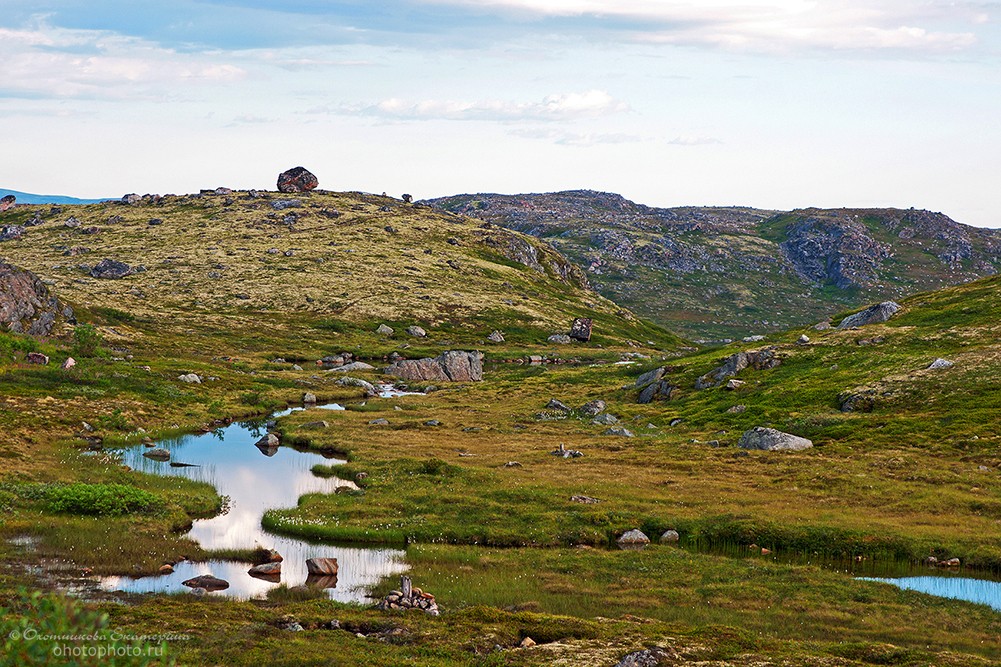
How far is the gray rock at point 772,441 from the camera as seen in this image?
223 feet

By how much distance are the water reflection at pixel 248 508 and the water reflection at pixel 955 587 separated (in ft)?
81.8

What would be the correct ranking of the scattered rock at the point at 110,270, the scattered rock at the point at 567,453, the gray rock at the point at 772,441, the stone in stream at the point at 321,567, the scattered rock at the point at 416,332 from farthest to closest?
the scattered rock at the point at 110,270
the scattered rock at the point at 416,332
the gray rock at the point at 772,441
the scattered rock at the point at 567,453
the stone in stream at the point at 321,567

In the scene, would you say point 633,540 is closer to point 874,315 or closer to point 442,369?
point 874,315

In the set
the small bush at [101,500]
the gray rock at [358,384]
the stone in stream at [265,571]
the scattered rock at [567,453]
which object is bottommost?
the gray rock at [358,384]

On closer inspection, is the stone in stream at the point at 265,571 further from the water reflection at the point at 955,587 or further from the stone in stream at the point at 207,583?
the water reflection at the point at 955,587

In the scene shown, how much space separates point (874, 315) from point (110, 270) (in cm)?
16802

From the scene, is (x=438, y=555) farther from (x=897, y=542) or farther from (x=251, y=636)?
(x=897, y=542)

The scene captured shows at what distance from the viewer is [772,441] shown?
6875 cm

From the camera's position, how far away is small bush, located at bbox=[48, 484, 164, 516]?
43.3m

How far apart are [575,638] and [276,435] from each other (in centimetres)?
5182


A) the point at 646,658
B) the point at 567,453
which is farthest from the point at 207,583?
the point at 567,453

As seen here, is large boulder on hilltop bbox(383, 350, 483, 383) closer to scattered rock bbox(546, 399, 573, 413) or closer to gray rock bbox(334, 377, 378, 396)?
gray rock bbox(334, 377, 378, 396)

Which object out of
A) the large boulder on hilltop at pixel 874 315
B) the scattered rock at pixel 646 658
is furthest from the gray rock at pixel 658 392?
the scattered rock at pixel 646 658

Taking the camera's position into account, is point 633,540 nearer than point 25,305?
Yes
